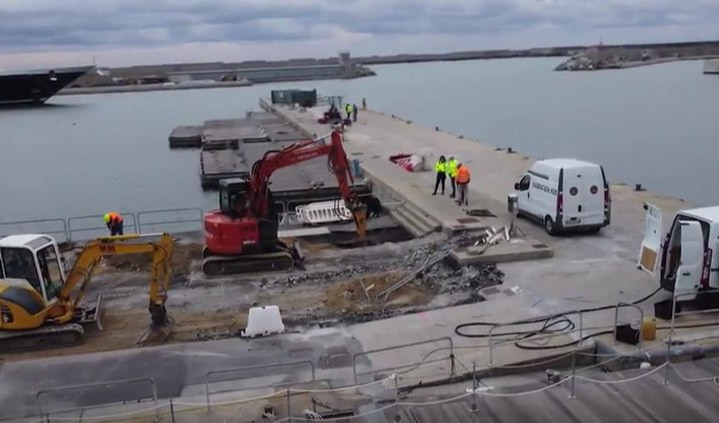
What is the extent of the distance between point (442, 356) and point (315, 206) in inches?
673

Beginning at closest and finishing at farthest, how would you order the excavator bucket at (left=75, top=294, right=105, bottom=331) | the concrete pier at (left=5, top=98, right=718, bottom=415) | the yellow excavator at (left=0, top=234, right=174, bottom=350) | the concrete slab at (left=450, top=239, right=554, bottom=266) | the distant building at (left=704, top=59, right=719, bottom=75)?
1. the concrete pier at (left=5, top=98, right=718, bottom=415)
2. the yellow excavator at (left=0, top=234, right=174, bottom=350)
3. the excavator bucket at (left=75, top=294, right=105, bottom=331)
4. the concrete slab at (left=450, top=239, right=554, bottom=266)
5. the distant building at (left=704, top=59, right=719, bottom=75)

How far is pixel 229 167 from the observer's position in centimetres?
4688

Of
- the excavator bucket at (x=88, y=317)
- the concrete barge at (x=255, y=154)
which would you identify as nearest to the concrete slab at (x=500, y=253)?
the excavator bucket at (x=88, y=317)

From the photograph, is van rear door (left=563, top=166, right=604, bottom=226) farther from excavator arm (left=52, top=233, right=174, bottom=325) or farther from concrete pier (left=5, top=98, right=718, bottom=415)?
excavator arm (left=52, top=233, right=174, bottom=325)

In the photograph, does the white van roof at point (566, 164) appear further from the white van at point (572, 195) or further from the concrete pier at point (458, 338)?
the concrete pier at point (458, 338)

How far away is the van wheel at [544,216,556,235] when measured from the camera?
21438 millimetres

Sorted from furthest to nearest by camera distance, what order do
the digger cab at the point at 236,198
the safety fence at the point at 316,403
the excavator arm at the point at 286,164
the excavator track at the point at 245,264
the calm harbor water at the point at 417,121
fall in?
the calm harbor water at the point at 417,121
the digger cab at the point at 236,198
the excavator track at the point at 245,264
the excavator arm at the point at 286,164
the safety fence at the point at 316,403

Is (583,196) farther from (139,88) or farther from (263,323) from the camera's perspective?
(139,88)

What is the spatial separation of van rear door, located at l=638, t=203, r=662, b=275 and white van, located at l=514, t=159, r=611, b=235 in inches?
216

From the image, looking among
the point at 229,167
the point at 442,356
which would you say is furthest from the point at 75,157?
the point at 442,356

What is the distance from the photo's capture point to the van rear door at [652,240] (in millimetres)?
14969

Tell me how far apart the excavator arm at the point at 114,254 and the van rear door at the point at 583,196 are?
35.8 ft

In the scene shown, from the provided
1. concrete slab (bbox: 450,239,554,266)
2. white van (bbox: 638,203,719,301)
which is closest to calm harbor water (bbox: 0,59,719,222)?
concrete slab (bbox: 450,239,554,266)

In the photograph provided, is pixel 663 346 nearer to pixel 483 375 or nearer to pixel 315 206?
pixel 483 375
